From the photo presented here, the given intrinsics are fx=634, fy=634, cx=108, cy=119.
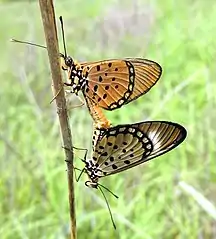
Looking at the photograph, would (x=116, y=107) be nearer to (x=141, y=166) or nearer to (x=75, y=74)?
(x=75, y=74)

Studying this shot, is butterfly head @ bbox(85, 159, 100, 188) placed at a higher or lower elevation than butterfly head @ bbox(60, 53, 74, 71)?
lower

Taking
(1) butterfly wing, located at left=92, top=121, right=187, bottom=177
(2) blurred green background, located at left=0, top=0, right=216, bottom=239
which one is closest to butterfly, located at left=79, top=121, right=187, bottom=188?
(1) butterfly wing, located at left=92, top=121, right=187, bottom=177

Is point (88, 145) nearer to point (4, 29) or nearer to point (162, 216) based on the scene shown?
point (162, 216)

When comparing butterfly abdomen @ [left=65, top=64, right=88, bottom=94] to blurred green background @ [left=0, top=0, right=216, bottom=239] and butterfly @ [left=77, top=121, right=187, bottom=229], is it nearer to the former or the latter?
butterfly @ [left=77, top=121, right=187, bottom=229]

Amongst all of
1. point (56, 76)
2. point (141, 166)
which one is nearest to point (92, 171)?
point (56, 76)

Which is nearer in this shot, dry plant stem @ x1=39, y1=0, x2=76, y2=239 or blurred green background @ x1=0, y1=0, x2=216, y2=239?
dry plant stem @ x1=39, y1=0, x2=76, y2=239

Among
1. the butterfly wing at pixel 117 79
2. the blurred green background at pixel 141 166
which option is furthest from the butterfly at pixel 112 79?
the blurred green background at pixel 141 166

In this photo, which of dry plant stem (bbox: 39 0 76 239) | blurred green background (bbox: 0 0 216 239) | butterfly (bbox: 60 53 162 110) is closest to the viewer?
dry plant stem (bbox: 39 0 76 239)

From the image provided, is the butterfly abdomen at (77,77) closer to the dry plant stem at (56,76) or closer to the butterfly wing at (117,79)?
the butterfly wing at (117,79)
